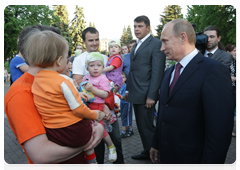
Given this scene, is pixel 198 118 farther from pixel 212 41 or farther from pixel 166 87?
pixel 212 41

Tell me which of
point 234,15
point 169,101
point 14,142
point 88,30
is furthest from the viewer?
point 234,15

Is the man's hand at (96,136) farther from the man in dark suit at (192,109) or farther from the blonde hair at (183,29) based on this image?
the blonde hair at (183,29)

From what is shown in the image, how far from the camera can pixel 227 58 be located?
4184mm

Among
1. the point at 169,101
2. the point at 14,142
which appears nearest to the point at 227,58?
the point at 169,101

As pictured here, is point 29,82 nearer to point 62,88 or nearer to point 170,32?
point 62,88

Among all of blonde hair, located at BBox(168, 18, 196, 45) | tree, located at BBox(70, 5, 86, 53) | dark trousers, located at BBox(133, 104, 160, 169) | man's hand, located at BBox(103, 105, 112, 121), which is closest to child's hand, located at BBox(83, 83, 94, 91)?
man's hand, located at BBox(103, 105, 112, 121)

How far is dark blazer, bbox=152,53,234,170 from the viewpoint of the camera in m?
Result: 1.54

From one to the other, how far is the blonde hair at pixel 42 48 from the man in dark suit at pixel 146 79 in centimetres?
234

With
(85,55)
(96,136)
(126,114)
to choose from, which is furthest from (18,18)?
(96,136)

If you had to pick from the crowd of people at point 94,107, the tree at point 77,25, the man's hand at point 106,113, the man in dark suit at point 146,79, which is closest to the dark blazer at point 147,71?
the man in dark suit at point 146,79

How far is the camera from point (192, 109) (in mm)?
1702

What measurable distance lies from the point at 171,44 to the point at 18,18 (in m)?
A: 28.0

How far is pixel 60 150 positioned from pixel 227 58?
415 centimetres

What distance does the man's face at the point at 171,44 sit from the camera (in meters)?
1.98
